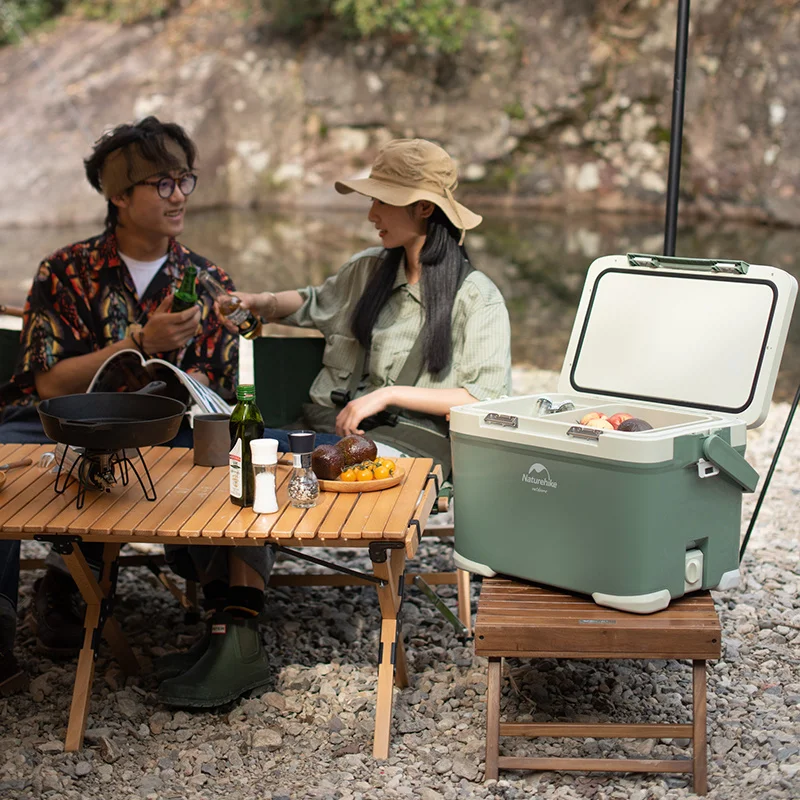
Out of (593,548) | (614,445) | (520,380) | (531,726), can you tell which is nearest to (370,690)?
(531,726)

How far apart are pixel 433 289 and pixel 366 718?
117 centimetres

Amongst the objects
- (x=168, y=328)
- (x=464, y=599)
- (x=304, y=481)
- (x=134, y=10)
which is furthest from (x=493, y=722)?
(x=134, y=10)

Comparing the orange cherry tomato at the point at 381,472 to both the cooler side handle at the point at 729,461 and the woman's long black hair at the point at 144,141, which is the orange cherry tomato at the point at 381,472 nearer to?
the cooler side handle at the point at 729,461

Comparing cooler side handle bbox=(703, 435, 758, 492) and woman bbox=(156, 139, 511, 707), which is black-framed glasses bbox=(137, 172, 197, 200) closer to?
woman bbox=(156, 139, 511, 707)

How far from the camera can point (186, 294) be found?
9.99ft

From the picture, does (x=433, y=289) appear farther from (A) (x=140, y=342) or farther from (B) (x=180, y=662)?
(B) (x=180, y=662)

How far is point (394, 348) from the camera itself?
3.20 m

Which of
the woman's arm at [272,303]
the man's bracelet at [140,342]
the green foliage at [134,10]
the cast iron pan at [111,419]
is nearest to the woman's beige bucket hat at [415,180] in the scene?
the woman's arm at [272,303]

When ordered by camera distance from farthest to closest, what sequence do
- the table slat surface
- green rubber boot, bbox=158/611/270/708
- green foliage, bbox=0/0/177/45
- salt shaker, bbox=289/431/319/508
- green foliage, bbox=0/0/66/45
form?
green foliage, bbox=0/0/66/45
green foliage, bbox=0/0/177/45
green rubber boot, bbox=158/611/270/708
salt shaker, bbox=289/431/319/508
the table slat surface

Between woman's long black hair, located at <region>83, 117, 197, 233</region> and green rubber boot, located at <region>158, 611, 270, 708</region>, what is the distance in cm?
134

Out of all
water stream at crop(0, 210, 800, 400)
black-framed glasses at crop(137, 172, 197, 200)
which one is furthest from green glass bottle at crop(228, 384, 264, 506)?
water stream at crop(0, 210, 800, 400)

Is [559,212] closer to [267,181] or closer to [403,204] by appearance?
[267,181]

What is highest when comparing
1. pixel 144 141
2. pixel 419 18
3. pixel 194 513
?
pixel 419 18

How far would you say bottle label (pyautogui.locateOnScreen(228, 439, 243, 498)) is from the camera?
2.30 metres
